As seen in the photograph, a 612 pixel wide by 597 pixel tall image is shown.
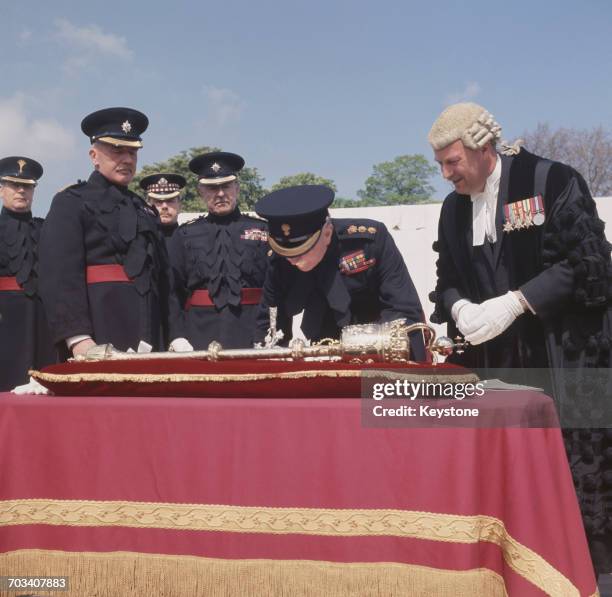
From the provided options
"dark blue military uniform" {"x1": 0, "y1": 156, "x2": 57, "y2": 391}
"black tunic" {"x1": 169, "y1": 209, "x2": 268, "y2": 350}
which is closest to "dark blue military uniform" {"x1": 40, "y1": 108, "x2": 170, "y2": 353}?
"black tunic" {"x1": 169, "y1": 209, "x2": 268, "y2": 350}

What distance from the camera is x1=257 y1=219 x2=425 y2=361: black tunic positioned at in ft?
11.7

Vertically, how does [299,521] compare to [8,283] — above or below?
below

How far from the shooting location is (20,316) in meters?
5.83

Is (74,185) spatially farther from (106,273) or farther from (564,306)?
(564,306)

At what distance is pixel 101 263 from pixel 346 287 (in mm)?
1392

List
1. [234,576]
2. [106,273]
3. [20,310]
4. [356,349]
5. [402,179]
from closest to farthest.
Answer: [234,576] → [356,349] → [106,273] → [20,310] → [402,179]

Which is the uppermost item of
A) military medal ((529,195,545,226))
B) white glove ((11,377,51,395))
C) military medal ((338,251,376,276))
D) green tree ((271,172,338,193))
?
green tree ((271,172,338,193))

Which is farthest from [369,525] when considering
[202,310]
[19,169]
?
[19,169]

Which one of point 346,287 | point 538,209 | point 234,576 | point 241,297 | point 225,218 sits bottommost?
point 234,576

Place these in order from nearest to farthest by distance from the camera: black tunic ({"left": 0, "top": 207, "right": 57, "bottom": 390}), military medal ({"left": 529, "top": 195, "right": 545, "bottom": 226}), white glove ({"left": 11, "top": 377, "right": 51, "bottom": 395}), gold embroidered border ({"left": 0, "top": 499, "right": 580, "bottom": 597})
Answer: gold embroidered border ({"left": 0, "top": 499, "right": 580, "bottom": 597}), white glove ({"left": 11, "top": 377, "right": 51, "bottom": 395}), military medal ({"left": 529, "top": 195, "right": 545, "bottom": 226}), black tunic ({"left": 0, "top": 207, "right": 57, "bottom": 390})

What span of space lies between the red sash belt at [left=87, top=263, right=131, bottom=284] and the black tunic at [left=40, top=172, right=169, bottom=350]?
0.07 feet
